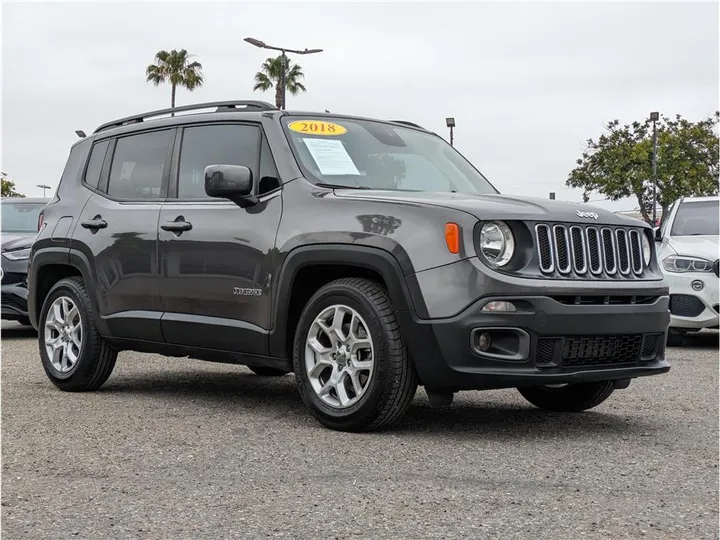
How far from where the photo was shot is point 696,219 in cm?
1271

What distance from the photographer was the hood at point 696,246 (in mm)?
11773

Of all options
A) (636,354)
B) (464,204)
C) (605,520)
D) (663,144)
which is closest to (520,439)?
(636,354)

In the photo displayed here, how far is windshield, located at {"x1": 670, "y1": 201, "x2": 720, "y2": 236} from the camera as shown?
12.5m

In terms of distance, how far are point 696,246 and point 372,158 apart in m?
6.15

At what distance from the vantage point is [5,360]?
10.2 m

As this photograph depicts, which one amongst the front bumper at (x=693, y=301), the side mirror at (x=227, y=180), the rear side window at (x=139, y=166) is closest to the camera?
the side mirror at (x=227, y=180)

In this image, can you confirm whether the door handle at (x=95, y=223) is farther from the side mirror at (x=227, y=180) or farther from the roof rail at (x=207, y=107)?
the side mirror at (x=227, y=180)

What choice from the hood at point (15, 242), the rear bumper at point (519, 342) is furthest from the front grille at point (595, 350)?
the hood at point (15, 242)

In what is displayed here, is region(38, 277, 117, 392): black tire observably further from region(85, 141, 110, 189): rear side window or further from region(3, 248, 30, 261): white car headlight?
region(3, 248, 30, 261): white car headlight

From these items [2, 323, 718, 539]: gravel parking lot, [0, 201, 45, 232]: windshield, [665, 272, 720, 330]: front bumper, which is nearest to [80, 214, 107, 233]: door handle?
[2, 323, 718, 539]: gravel parking lot

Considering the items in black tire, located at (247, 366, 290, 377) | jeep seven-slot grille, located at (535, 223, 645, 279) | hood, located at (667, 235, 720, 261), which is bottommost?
black tire, located at (247, 366, 290, 377)

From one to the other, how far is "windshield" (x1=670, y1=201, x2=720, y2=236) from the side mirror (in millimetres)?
7318

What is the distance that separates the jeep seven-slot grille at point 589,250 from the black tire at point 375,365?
859mm

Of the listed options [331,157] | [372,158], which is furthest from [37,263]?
[372,158]
